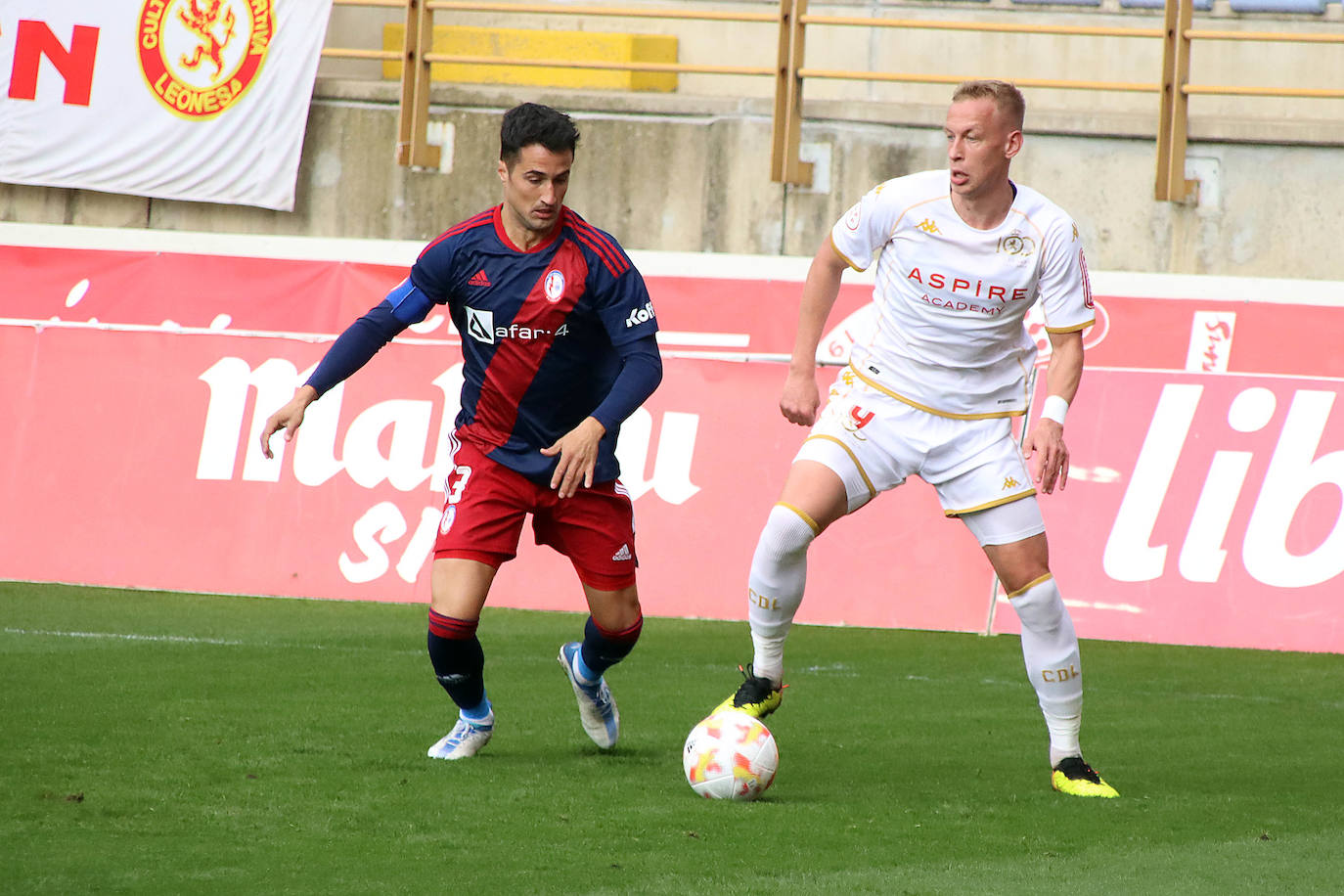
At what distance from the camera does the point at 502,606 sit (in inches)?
417

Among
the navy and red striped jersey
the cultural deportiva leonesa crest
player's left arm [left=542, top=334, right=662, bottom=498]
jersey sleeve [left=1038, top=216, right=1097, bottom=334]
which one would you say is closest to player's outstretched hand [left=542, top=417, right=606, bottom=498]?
player's left arm [left=542, top=334, right=662, bottom=498]

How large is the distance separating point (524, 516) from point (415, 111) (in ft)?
26.0

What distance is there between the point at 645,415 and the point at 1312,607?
3.96 m

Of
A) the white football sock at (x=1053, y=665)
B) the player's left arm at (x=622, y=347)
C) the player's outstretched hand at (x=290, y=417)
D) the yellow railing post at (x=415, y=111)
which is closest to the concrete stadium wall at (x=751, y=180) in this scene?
the yellow railing post at (x=415, y=111)

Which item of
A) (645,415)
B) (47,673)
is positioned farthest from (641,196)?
(47,673)

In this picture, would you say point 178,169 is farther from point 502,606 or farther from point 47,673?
point 47,673

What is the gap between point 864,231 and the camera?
577 centimetres

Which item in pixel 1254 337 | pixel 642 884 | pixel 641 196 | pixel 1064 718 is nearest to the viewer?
pixel 642 884

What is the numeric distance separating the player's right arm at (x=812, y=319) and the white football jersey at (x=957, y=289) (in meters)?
0.06

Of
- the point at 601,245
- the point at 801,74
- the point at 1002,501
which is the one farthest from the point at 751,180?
the point at 1002,501

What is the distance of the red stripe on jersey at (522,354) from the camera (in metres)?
5.77

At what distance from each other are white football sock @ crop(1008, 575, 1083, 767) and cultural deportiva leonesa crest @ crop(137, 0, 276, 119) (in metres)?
9.37

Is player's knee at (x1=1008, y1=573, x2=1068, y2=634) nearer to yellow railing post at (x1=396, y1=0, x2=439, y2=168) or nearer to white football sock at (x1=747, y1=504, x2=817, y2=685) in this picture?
white football sock at (x1=747, y1=504, x2=817, y2=685)

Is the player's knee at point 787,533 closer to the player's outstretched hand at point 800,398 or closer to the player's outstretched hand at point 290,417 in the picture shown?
the player's outstretched hand at point 800,398
